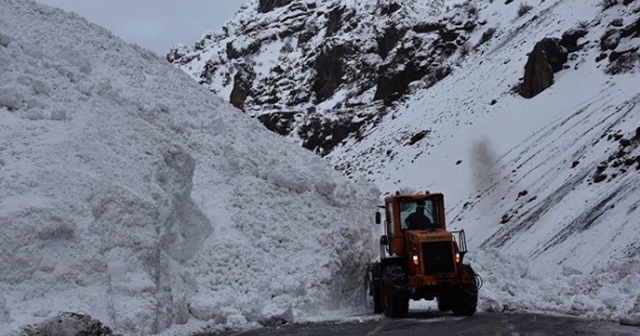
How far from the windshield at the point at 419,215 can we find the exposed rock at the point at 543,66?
70.9 ft

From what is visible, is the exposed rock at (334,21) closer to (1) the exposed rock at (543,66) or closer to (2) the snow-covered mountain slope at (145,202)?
(1) the exposed rock at (543,66)

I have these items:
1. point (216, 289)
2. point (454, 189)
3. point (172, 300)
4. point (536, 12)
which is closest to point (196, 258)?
point (216, 289)

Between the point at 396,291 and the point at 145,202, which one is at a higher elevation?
the point at 145,202

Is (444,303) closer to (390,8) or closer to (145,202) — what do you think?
(145,202)

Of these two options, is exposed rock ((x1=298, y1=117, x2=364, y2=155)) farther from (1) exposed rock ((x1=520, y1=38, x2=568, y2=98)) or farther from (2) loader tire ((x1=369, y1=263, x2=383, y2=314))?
(2) loader tire ((x1=369, y1=263, x2=383, y2=314))

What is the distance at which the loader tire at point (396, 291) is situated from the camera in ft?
49.7

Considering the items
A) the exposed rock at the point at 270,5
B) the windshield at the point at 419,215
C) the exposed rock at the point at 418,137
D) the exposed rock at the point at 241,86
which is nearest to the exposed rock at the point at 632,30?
the exposed rock at the point at 418,137

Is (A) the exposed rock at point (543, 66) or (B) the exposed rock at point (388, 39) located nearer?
(A) the exposed rock at point (543, 66)

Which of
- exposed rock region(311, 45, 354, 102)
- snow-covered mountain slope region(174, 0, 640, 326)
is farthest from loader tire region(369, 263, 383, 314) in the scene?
exposed rock region(311, 45, 354, 102)

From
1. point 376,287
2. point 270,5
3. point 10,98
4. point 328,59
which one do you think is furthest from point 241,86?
point 10,98

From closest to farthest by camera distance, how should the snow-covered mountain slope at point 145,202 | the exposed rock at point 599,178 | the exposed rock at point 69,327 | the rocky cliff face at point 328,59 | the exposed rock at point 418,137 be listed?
the exposed rock at point 69,327 → the snow-covered mountain slope at point 145,202 → the exposed rock at point 599,178 → the exposed rock at point 418,137 → the rocky cliff face at point 328,59

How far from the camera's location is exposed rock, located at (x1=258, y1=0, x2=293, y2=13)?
345 ft

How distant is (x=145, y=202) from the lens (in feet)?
43.2

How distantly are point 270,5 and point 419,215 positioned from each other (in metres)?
94.1
